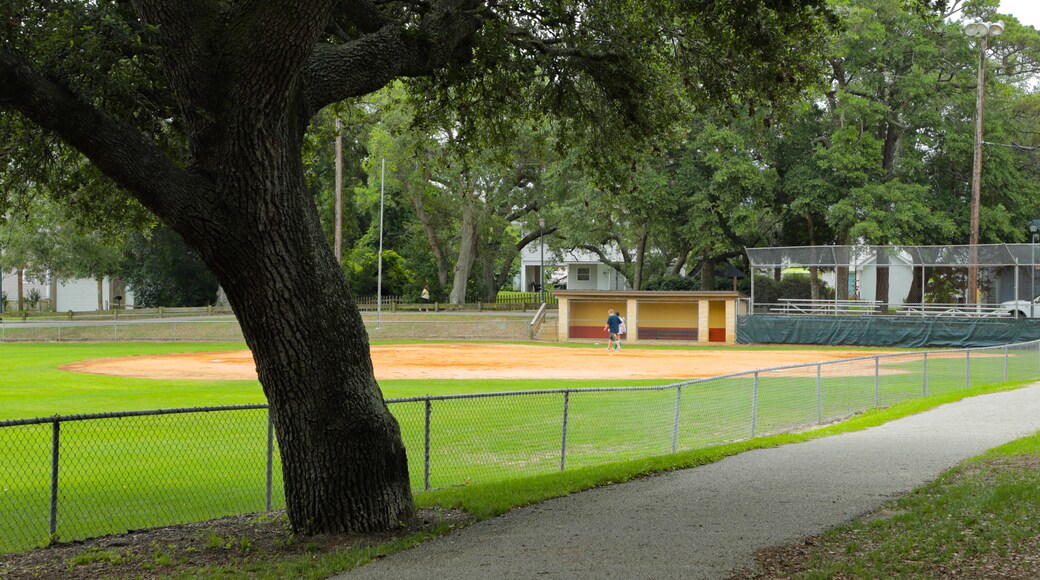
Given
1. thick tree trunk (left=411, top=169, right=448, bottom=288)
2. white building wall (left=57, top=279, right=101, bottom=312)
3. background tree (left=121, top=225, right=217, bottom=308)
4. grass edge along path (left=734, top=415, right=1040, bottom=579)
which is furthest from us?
white building wall (left=57, top=279, right=101, bottom=312)

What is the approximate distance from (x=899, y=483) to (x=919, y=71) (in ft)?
146

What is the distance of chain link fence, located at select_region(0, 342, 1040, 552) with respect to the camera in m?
10.6

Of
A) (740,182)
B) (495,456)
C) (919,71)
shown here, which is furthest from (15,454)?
(919,71)

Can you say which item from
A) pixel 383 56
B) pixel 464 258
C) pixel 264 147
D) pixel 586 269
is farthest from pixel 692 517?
pixel 586 269

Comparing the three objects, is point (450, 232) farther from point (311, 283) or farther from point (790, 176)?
point (311, 283)

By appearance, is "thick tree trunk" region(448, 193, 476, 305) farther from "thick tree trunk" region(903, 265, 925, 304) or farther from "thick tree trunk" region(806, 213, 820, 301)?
"thick tree trunk" region(903, 265, 925, 304)

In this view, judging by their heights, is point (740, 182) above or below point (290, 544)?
above

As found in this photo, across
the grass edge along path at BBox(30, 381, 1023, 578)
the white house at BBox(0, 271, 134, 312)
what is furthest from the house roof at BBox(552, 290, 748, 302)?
the white house at BBox(0, 271, 134, 312)

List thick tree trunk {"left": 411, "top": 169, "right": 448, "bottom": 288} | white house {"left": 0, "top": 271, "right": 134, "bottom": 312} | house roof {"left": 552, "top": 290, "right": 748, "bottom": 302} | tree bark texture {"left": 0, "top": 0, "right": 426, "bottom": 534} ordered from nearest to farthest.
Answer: tree bark texture {"left": 0, "top": 0, "right": 426, "bottom": 534}, house roof {"left": 552, "top": 290, "right": 748, "bottom": 302}, thick tree trunk {"left": 411, "top": 169, "right": 448, "bottom": 288}, white house {"left": 0, "top": 271, "right": 134, "bottom": 312}

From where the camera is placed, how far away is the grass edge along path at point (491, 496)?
7148 mm

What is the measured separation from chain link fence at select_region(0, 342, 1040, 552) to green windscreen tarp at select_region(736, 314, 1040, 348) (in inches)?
724

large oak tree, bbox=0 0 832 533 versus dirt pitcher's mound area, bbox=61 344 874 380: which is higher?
large oak tree, bbox=0 0 832 533

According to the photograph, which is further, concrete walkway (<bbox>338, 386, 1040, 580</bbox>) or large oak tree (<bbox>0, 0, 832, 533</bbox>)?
large oak tree (<bbox>0, 0, 832, 533</bbox>)

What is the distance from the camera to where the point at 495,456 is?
571 inches
